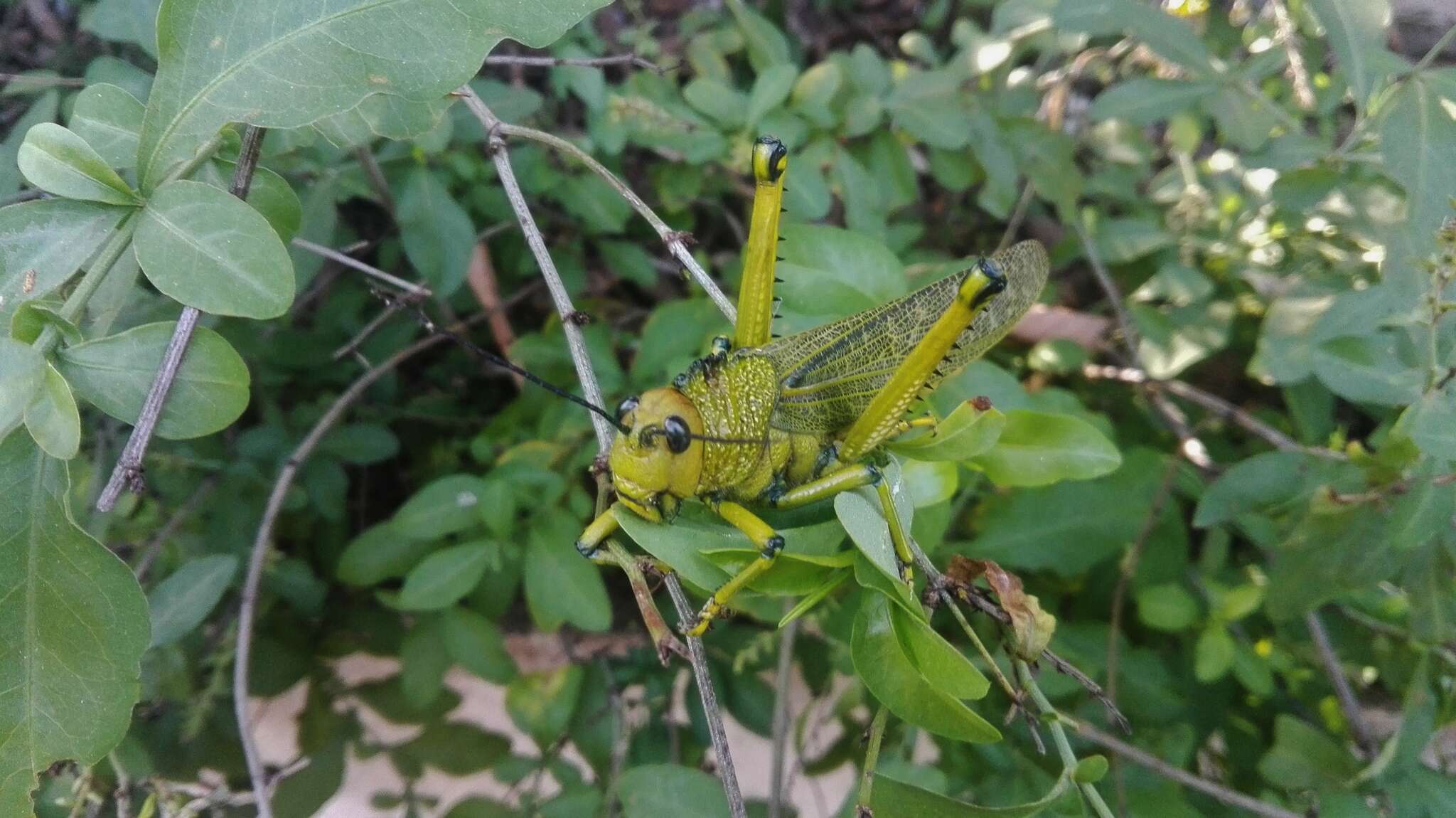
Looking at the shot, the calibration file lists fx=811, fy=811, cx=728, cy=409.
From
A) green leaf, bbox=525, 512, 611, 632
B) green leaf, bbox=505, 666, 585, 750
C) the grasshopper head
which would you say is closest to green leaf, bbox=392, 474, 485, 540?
green leaf, bbox=525, 512, 611, 632

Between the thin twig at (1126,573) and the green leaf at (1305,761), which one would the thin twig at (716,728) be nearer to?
the thin twig at (1126,573)

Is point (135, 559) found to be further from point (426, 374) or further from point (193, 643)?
point (426, 374)

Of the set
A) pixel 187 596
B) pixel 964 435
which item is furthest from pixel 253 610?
pixel 964 435

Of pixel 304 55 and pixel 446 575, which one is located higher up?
pixel 304 55

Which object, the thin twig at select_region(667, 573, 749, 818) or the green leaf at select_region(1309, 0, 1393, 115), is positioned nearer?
the thin twig at select_region(667, 573, 749, 818)

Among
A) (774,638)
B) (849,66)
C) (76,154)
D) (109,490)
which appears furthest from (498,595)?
(849,66)

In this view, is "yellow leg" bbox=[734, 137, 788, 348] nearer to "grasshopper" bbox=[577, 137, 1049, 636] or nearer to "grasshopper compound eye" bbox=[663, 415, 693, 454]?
"grasshopper" bbox=[577, 137, 1049, 636]

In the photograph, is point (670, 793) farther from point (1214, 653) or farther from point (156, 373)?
point (1214, 653)
